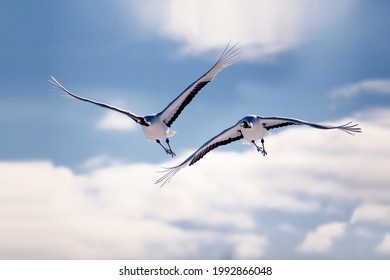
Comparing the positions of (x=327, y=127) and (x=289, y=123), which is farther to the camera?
(x=289, y=123)

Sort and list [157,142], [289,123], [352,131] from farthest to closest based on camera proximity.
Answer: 1. [157,142]
2. [289,123]
3. [352,131]

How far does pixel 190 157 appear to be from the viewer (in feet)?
74.4

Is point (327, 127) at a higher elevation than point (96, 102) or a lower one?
lower

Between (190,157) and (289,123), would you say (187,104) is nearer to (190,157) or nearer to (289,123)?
(190,157)

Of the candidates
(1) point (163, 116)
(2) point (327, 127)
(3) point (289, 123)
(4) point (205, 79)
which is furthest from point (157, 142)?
(2) point (327, 127)

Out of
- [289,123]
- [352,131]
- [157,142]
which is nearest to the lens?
[352,131]
